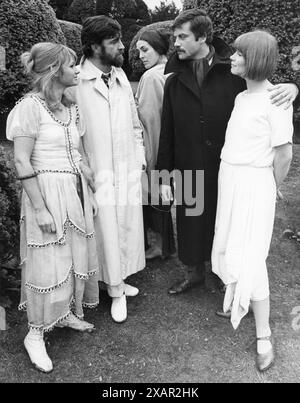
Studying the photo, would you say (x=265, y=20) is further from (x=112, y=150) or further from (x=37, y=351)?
(x=37, y=351)

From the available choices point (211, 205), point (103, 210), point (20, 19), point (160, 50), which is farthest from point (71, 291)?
point (20, 19)

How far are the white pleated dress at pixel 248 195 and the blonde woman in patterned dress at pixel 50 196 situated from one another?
36.0 inches

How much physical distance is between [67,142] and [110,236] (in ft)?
2.67

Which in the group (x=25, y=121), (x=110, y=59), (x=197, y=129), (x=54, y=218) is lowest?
(x=54, y=218)

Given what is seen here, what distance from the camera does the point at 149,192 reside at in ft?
12.6

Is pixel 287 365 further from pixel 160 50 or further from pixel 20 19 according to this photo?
pixel 20 19

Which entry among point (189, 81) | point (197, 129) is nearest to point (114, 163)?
point (197, 129)

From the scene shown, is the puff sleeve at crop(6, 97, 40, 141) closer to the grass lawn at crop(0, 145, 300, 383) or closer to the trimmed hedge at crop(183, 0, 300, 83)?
the grass lawn at crop(0, 145, 300, 383)

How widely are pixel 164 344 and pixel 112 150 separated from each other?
137 cm

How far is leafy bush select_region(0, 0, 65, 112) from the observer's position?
6.32 m

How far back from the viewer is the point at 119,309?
3.34 meters

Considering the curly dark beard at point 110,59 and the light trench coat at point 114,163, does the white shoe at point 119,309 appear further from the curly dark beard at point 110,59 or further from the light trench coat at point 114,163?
the curly dark beard at point 110,59

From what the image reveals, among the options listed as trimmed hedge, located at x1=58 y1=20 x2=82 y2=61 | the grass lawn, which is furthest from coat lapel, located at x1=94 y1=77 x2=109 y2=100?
trimmed hedge, located at x1=58 y1=20 x2=82 y2=61

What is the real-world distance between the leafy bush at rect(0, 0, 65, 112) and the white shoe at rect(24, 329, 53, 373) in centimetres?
454
